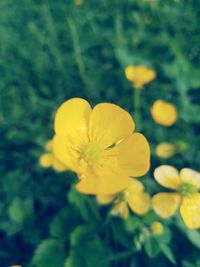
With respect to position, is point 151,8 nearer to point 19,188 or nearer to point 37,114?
point 37,114

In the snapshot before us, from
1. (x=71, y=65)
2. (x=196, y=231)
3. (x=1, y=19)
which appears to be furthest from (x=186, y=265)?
(x=1, y=19)

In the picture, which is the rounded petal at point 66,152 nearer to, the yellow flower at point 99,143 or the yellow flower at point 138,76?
the yellow flower at point 99,143

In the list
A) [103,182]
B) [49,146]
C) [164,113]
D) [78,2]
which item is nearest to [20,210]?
[49,146]

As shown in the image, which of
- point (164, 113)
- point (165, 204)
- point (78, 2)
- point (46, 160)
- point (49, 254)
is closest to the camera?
point (165, 204)

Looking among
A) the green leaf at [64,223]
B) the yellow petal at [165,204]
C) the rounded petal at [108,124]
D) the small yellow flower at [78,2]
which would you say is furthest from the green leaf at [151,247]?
the small yellow flower at [78,2]

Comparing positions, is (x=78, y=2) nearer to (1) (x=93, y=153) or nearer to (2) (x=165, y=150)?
(2) (x=165, y=150)

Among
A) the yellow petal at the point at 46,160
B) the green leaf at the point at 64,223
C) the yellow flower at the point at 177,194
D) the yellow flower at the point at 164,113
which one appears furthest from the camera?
the yellow flower at the point at 164,113
